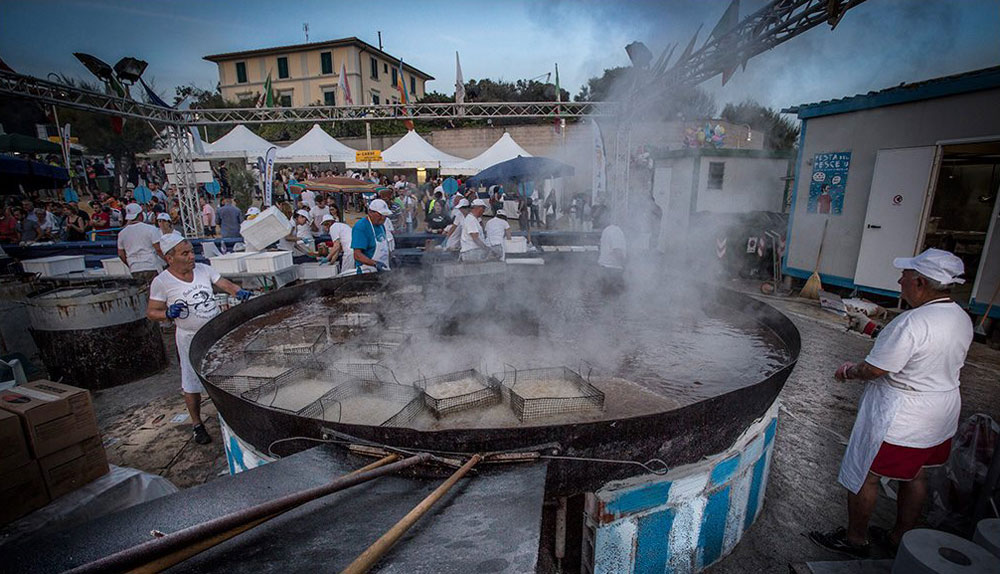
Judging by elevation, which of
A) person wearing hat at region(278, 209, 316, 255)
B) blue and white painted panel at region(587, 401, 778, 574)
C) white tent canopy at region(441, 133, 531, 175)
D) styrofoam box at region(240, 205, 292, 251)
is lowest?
blue and white painted panel at region(587, 401, 778, 574)

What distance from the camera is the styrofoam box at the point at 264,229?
7012 mm

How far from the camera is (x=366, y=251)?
6328 mm

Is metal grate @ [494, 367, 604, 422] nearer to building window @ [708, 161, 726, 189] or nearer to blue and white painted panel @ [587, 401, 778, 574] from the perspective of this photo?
blue and white painted panel @ [587, 401, 778, 574]

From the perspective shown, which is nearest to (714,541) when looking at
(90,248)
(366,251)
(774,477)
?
(774,477)

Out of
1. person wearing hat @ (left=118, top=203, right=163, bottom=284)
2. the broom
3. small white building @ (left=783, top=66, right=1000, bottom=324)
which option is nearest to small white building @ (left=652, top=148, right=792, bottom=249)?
small white building @ (left=783, top=66, right=1000, bottom=324)

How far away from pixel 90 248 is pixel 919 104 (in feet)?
58.5

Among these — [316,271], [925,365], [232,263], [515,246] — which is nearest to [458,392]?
[925,365]

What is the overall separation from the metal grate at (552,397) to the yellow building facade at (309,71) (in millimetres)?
44758

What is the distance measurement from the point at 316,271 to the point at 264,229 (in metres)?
1.61

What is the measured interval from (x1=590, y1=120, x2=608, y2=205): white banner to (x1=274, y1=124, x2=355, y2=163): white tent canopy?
991 centimetres

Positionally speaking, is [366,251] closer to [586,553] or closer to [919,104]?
[586,553]

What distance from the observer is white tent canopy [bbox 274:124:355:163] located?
1669cm

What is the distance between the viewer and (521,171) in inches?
→ 476

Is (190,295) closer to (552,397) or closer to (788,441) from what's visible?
(552,397)
